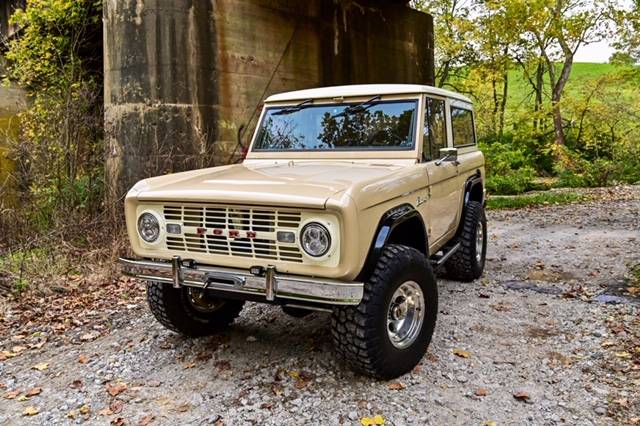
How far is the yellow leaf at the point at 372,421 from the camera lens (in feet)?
9.82

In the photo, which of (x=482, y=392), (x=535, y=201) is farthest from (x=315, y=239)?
(x=535, y=201)

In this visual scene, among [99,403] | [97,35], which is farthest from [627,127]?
[99,403]

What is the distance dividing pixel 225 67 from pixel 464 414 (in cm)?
707

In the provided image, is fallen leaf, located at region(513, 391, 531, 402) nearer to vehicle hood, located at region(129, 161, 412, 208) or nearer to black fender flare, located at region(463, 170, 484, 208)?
vehicle hood, located at region(129, 161, 412, 208)

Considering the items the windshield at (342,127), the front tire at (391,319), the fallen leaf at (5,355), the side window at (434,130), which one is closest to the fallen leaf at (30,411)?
the fallen leaf at (5,355)

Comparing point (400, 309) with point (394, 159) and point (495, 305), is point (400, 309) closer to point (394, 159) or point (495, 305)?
point (394, 159)

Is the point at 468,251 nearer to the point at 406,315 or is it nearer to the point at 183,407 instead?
the point at 406,315

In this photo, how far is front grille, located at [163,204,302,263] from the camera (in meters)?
3.13

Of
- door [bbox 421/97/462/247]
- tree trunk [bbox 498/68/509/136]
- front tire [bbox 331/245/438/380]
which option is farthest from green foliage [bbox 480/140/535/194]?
front tire [bbox 331/245/438/380]

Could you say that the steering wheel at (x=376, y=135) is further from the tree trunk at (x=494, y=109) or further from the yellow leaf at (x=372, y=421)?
the tree trunk at (x=494, y=109)

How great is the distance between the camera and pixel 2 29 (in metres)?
14.6

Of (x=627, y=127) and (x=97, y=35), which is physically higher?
(x=97, y=35)

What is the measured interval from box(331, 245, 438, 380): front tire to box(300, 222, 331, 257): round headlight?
406 mm

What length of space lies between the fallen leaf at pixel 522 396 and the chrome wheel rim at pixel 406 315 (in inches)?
27.9
